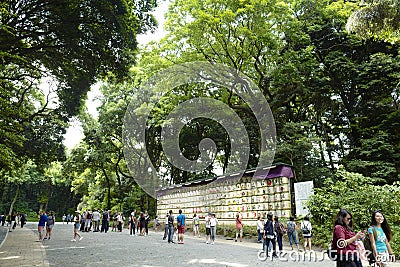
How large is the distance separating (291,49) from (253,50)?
2430mm

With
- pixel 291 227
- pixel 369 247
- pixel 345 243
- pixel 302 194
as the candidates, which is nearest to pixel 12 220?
pixel 302 194

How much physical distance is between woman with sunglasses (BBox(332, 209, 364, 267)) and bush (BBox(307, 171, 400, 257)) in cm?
743

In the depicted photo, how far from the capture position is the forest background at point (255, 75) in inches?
489

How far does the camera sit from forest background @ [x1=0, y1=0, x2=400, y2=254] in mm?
12430

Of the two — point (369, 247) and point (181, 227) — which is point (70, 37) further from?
point (369, 247)

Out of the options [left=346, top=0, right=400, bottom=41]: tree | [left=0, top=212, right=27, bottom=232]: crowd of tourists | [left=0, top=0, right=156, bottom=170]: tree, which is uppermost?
[left=346, top=0, right=400, bottom=41]: tree

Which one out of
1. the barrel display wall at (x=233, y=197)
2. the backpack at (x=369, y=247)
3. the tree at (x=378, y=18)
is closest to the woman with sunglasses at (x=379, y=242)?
the backpack at (x=369, y=247)

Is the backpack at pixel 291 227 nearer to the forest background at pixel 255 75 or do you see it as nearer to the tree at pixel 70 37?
the forest background at pixel 255 75

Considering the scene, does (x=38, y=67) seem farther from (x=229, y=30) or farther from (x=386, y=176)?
(x=386, y=176)

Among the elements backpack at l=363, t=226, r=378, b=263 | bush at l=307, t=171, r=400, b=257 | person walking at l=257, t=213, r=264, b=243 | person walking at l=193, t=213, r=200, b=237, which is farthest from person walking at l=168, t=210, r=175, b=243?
backpack at l=363, t=226, r=378, b=263

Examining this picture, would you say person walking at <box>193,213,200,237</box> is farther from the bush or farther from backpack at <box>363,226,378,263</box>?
backpack at <box>363,226,378,263</box>

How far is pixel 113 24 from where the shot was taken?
39.5ft

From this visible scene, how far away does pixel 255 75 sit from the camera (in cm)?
2462

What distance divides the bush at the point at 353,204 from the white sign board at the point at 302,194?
332 mm
